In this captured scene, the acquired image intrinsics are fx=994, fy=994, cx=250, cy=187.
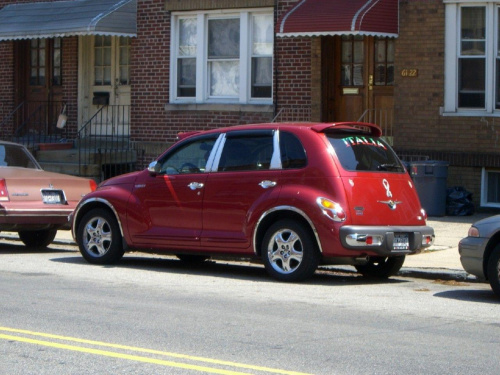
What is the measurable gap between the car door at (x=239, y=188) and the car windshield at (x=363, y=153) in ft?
2.35

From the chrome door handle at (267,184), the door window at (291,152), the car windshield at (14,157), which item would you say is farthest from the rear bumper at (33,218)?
the door window at (291,152)

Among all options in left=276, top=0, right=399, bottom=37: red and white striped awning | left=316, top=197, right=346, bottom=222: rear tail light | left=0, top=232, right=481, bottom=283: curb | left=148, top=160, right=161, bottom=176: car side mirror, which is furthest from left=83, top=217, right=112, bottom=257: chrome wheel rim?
left=276, top=0, right=399, bottom=37: red and white striped awning

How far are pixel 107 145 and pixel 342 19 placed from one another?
23.3ft

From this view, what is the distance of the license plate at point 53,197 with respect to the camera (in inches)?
545

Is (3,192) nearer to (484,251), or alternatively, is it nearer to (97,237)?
(97,237)

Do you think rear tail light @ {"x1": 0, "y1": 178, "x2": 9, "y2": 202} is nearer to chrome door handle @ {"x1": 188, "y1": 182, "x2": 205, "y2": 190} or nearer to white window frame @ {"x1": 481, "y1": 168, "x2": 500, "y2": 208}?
chrome door handle @ {"x1": 188, "y1": 182, "x2": 205, "y2": 190}

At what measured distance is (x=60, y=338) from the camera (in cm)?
773

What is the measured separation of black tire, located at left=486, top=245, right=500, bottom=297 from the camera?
392 inches

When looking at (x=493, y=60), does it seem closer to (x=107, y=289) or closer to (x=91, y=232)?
(x=91, y=232)

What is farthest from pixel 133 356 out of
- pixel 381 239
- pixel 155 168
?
pixel 155 168

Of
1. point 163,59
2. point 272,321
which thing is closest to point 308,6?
point 163,59

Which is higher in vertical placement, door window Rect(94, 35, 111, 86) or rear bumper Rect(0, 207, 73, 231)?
door window Rect(94, 35, 111, 86)

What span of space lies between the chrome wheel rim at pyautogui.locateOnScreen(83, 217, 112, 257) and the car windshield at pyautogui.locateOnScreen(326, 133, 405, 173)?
3264 millimetres

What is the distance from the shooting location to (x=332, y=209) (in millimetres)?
10648
